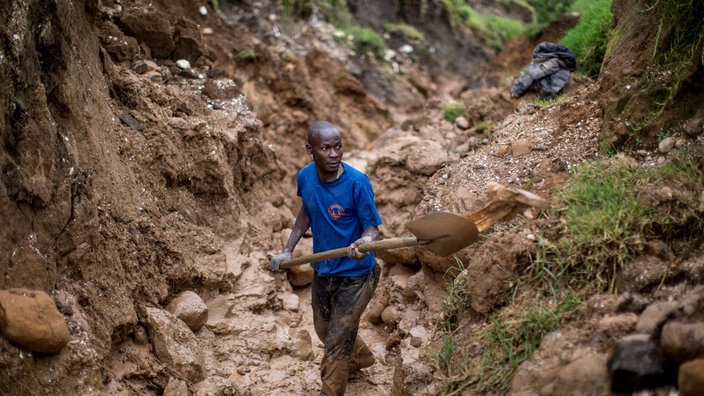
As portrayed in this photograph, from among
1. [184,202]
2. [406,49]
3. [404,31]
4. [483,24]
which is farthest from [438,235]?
[483,24]

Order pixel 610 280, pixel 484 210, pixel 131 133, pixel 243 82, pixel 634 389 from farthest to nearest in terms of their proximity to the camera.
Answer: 1. pixel 243 82
2. pixel 131 133
3. pixel 484 210
4. pixel 610 280
5. pixel 634 389

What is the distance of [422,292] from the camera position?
504 centimetres

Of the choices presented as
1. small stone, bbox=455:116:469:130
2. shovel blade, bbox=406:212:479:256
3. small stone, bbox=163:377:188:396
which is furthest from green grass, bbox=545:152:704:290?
small stone, bbox=455:116:469:130

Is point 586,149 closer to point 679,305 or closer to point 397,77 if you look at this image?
point 679,305

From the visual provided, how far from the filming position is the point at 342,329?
4027mm

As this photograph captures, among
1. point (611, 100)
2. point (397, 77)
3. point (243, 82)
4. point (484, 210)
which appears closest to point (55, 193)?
point (484, 210)

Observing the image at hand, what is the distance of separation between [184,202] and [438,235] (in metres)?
2.50

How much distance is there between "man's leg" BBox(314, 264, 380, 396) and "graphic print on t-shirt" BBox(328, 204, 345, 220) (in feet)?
1.31

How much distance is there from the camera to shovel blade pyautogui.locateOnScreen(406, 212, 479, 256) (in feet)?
11.7

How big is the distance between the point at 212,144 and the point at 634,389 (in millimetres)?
3983

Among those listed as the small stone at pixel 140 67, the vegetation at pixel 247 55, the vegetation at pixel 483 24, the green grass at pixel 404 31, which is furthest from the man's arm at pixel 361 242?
the vegetation at pixel 483 24

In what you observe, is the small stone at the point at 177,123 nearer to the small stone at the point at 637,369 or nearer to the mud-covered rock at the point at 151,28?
the mud-covered rock at the point at 151,28

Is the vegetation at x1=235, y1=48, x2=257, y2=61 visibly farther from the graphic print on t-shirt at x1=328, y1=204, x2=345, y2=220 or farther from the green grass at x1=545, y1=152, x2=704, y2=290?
the green grass at x1=545, y1=152, x2=704, y2=290

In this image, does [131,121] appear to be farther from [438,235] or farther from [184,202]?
[438,235]
